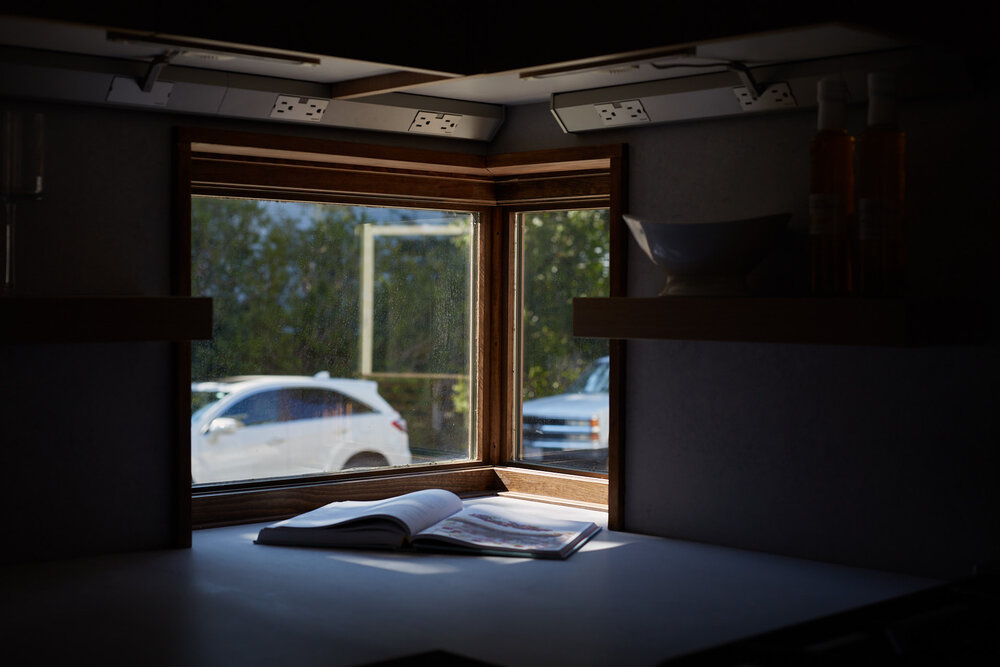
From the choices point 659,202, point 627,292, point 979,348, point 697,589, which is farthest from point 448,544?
point 979,348

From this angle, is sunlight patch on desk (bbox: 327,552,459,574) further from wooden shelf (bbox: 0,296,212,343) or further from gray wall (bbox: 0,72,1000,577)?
wooden shelf (bbox: 0,296,212,343)

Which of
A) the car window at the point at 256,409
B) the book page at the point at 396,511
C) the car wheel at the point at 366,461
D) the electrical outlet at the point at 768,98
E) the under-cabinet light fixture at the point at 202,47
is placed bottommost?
the book page at the point at 396,511

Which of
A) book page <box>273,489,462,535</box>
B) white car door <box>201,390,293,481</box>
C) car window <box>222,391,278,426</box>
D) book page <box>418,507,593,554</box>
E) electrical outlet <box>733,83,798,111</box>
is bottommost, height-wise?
book page <box>418,507,593,554</box>

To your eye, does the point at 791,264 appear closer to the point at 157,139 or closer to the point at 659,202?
the point at 659,202

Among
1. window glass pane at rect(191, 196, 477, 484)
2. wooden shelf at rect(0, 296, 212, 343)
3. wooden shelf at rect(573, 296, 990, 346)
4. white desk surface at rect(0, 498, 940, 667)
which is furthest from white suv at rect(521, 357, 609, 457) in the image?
wooden shelf at rect(0, 296, 212, 343)

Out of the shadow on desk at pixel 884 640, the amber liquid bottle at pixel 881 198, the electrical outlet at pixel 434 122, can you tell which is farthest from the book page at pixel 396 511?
the shadow on desk at pixel 884 640

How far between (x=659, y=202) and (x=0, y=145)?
1.11 m

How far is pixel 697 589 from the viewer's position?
154 centimetres

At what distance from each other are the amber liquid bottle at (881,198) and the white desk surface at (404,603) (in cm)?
45

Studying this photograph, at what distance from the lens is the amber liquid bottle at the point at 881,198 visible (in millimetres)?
1439

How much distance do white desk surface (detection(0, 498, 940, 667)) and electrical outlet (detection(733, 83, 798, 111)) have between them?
0.75 metres

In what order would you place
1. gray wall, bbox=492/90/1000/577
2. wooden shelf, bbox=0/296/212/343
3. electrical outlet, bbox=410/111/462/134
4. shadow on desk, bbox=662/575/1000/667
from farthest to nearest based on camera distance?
electrical outlet, bbox=410/111/462/134 < gray wall, bbox=492/90/1000/577 < wooden shelf, bbox=0/296/212/343 < shadow on desk, bbox=662/575/1000/667

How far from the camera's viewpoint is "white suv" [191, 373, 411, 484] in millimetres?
1989

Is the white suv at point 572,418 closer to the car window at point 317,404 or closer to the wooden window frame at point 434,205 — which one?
the wooden window frame at point 434,205
